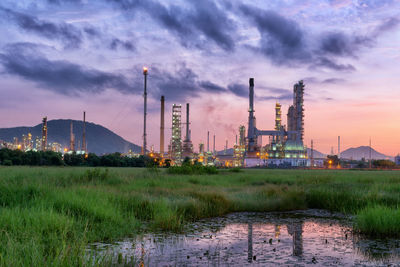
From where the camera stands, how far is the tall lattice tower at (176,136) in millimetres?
130250

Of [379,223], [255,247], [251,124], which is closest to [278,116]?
[251,124]

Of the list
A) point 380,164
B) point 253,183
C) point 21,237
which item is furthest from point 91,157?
point 380,164

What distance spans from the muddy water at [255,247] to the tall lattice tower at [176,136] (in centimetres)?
11734

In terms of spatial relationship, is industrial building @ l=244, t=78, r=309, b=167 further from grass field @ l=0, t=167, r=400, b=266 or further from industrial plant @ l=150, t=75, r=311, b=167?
grass field @ l=0, t=167, r=400, b=266

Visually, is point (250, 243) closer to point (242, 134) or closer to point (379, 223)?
point (379, 223)

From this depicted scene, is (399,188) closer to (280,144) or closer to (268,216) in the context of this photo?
(268,216)

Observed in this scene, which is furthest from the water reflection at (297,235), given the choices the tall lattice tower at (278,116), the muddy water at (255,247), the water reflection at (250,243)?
the tall lattice tower at (278,116)

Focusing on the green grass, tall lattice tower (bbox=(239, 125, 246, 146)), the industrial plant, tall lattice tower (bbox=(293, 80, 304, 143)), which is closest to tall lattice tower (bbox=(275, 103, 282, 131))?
the industrial plant

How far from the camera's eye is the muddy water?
8.27 m

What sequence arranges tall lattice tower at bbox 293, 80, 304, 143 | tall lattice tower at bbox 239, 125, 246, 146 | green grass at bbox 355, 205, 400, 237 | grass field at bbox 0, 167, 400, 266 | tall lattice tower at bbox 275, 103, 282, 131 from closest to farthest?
1. grass field at bbox 0, 167, 400, 266
2. green grass at bbox 355, 205, 400, 237
3. tall lattice tower at bbox 293, 80, 304, 143
4. tall lattice tower at bbox 275, 103, 282, 131
5. tall lattice tower at bbox 239, 125, 246, 146

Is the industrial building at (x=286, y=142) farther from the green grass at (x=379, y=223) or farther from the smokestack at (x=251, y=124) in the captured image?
the green grass at (x=379, y=223)

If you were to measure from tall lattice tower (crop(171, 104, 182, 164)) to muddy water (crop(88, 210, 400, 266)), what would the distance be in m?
117

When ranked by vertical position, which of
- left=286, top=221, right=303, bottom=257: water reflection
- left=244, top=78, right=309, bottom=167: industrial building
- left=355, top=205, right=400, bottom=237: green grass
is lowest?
left=286, top=221, right=303, bottom=257: water reflection

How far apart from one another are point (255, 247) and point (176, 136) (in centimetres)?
12277
